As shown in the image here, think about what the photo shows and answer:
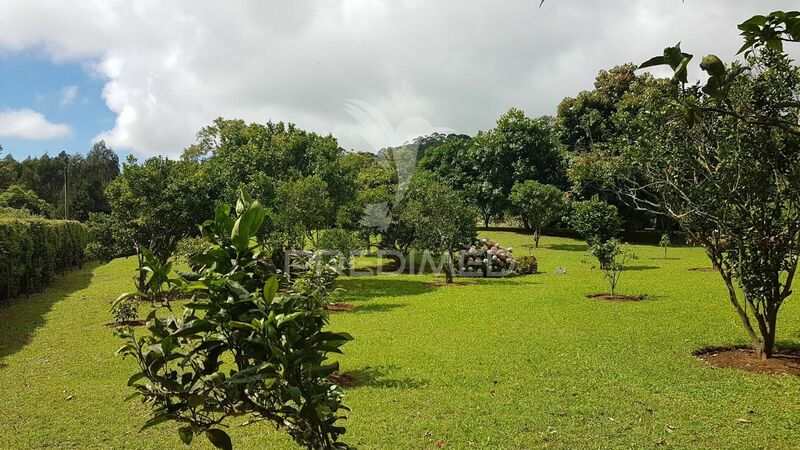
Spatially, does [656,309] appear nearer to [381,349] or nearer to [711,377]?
[711,377]

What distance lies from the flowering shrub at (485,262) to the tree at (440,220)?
0.63 meters

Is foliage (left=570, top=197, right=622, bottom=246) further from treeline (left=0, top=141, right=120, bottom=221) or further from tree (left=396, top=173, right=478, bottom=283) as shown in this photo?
treeline (left=0, top=141, right=120, bottom=221)

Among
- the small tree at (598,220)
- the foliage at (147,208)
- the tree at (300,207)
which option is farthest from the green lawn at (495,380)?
the small tree at (598,220)

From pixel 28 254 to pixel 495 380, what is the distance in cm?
1588

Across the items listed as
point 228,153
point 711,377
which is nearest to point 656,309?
point 711,377

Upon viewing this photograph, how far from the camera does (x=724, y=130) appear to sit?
7.46 metres

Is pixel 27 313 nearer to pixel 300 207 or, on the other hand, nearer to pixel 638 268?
pixel 300 207

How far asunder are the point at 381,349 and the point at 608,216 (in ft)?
50.6

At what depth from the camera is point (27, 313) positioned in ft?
44.5

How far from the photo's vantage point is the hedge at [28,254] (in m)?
14.6

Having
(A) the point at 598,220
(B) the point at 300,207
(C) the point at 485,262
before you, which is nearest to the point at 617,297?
(C) the point at 485,262

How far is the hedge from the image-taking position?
14.6 metres

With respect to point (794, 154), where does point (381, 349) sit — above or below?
below

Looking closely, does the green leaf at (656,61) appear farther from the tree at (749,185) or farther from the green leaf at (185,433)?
the tree at (749,185)
